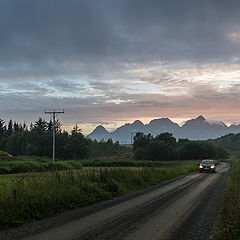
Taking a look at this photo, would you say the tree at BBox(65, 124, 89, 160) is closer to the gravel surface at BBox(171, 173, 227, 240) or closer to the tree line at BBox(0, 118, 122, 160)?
the tree line at BBox(0, 118, 122, 160)

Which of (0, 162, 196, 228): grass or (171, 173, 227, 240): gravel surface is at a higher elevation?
(0, 162, 196, 228): grass

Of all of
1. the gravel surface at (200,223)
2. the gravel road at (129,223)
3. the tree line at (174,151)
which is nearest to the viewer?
the gravel road at (129,223)

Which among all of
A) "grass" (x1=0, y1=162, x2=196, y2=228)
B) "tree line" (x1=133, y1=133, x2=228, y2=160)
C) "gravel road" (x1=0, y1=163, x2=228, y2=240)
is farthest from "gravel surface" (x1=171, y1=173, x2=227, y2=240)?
"tree line" (x1=133, y1=133, x2=228, y2=160)

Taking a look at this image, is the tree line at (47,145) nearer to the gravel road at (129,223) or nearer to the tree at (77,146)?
the tree at (77,146)

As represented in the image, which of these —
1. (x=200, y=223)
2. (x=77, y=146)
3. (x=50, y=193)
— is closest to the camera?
(x=200, y=223)

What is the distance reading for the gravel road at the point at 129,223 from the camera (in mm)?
9448

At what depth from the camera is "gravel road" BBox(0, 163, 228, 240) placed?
9448 mm

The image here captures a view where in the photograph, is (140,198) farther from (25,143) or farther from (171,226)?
(25,143)

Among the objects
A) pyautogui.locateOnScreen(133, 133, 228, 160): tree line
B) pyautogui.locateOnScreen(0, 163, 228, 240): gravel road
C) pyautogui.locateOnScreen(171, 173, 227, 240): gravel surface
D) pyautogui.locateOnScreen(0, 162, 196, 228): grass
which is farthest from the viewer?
pyautogui.locateOnScreen(133, 133, 228, 160): tree line

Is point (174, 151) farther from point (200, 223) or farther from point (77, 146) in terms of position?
point (200, 223)

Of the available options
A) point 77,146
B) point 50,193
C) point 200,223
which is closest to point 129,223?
point 200,223

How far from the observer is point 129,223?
11.1 metres

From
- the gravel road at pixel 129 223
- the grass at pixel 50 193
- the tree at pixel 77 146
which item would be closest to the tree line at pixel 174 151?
the tree at pixel 77 146

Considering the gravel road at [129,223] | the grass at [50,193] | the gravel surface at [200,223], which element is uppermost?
the grass at [50,193]
